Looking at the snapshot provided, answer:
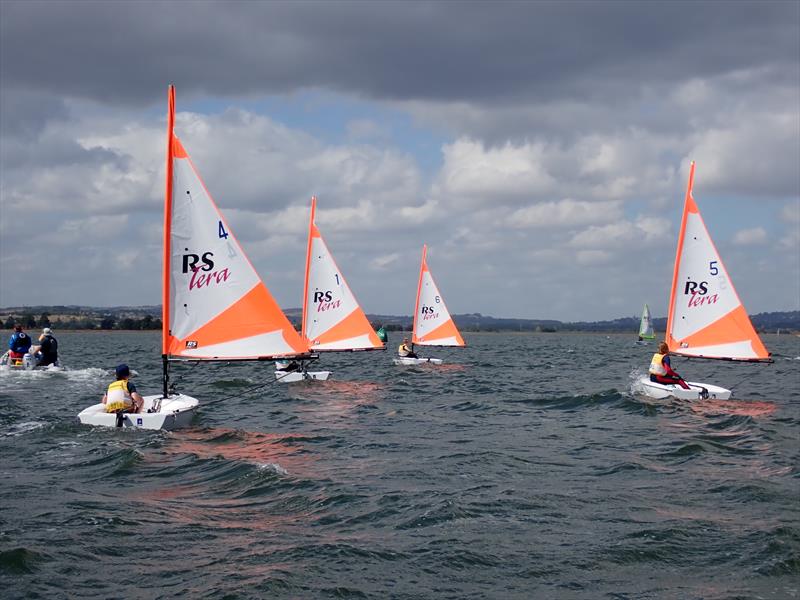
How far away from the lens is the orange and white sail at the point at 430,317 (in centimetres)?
4816

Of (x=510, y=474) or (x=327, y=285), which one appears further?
(x=327, y=285)

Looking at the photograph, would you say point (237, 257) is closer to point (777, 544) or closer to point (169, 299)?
point (169, 299)

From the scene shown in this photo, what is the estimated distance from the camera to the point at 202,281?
754 inches

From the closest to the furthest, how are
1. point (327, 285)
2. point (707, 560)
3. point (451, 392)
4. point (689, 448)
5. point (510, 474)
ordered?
point (707, 560) < point (510, 474) < point (689, 448) < point (451, 392) < point (327, 285)

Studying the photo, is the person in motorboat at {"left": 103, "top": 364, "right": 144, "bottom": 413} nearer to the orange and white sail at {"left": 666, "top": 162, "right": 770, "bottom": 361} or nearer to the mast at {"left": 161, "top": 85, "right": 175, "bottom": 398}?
the mast at {"left": 161, "top": 85, "right": 175, "bottom": 398}

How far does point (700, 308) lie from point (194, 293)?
1739cm

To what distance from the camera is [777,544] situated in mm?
10367

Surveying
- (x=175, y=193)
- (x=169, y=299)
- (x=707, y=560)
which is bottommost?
(x=707, y=560)

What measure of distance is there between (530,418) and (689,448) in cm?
614

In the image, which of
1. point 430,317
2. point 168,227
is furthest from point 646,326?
point 168,227

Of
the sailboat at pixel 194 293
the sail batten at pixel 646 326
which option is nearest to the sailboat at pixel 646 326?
the sail batten at pixel 646 326

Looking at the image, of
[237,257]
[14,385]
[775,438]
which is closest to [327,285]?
[14,385]

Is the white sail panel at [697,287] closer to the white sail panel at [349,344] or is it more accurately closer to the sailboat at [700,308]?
the sailboat at [700,308]

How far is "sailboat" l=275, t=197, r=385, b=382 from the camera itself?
3431cm
